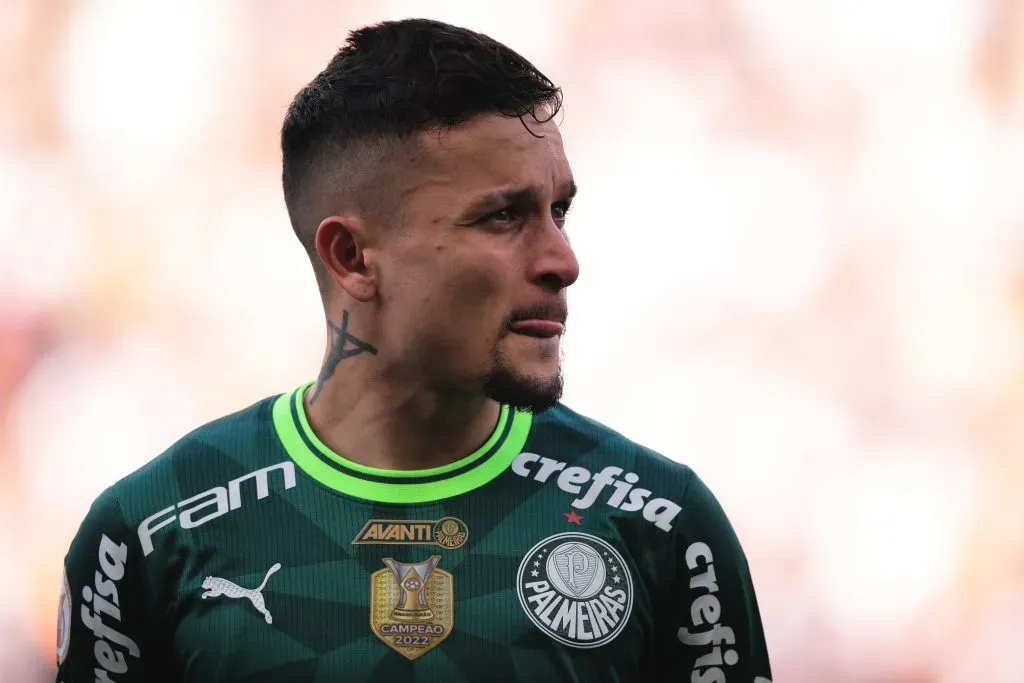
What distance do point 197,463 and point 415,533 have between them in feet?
1.83

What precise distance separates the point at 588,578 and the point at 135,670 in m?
1.01

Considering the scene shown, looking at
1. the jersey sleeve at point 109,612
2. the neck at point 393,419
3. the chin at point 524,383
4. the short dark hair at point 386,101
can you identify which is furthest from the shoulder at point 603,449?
the jersey sleeve at point 109,612

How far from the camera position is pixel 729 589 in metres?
2.91

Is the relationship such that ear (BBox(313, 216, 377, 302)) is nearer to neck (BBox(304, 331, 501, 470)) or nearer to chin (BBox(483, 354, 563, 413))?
neck (BBox(304, 331, 501, 470))

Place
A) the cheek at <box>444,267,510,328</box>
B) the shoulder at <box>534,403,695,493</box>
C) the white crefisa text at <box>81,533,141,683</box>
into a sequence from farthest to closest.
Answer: the shoulder at <box>534,403,695,493</box> → the white crefisa text at <box>81,533,141,683</box> → the cheek at <box>444,267,510,328</box>

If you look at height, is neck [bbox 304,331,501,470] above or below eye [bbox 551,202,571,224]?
below

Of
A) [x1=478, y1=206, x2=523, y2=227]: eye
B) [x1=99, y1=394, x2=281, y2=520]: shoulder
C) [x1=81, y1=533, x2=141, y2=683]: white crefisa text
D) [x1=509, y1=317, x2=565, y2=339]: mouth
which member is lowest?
[x1=81, y1=533, x2=141, y2=683]: white crefisa text

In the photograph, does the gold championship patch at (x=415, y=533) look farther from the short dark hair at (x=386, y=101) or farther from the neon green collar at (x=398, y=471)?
the short dark hair at (x=386, y=101)

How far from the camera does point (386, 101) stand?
9.39ft

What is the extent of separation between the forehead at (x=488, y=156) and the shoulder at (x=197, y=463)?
769mm

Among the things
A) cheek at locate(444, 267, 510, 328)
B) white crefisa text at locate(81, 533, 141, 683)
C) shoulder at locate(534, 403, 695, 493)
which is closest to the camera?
cheek at locate(444, 267, 510, 328)

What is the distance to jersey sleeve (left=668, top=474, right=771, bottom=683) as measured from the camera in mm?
2887

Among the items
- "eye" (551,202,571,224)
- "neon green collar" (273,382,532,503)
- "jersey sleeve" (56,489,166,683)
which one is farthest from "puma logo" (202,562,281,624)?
"eye" (551,202,571,224)

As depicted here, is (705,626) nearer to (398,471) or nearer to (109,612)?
(398,471)
